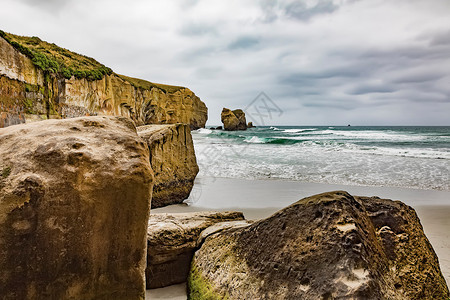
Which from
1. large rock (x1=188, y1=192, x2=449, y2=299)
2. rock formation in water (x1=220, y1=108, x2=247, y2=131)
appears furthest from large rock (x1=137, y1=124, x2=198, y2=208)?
rock formation in water (x1=220, y1=108, x2=247, y2=131)

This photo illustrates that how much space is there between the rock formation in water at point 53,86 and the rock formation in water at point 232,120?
1068 inches

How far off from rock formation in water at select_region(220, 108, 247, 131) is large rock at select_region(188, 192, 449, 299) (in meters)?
57.5

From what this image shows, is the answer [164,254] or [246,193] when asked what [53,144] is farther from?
A: [246,193]

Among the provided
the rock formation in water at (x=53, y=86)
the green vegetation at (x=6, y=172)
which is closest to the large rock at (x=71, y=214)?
the green vegetation at (x=6, y=172)

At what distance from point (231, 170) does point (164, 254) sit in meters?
7.36

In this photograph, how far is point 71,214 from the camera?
1.65m

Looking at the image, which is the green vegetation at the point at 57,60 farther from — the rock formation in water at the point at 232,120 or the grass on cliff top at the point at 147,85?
the rock formation in water at the point at 232,120

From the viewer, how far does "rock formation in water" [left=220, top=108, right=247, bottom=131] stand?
59625mm

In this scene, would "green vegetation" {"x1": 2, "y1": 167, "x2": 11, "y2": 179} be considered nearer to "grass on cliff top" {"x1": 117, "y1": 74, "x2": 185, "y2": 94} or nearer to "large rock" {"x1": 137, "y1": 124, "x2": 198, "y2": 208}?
"large rock" {"x1": 137, "y1": 124, "x2": 198, "y2": 208}

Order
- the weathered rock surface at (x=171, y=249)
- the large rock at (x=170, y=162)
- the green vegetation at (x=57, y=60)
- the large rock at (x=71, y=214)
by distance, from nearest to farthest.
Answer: the large rock at (x=71, y=214), the weathered rock surface at (x=171, y=249), the large rock at (x=170, y=162), the green vegetation at (x=57, y=60)

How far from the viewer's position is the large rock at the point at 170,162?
5.51 m

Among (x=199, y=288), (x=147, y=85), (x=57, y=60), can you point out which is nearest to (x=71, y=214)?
(x=199, y=288)

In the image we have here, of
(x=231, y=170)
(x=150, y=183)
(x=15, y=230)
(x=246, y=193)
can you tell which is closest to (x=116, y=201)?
(x=150, y=183)

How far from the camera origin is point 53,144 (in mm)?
1766
